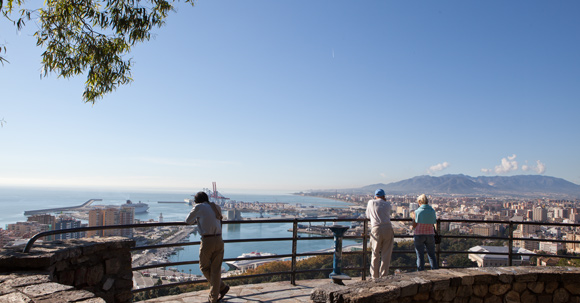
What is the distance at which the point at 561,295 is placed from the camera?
171 inches

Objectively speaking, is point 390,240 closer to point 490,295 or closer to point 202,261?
point 490,295

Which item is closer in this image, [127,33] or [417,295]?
[417,295]

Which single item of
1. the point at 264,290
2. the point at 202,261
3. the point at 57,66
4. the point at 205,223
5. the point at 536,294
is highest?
the point at 57,66

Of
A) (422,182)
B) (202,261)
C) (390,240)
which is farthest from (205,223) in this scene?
(422,182)

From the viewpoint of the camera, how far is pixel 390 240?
5.49m

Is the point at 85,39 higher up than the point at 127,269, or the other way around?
the point at 85,39

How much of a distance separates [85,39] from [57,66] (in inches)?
22.1

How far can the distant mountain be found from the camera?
54.2 meters

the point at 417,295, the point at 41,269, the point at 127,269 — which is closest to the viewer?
the point at 41,269

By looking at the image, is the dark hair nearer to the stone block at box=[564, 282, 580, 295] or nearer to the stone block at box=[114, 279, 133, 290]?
the stone block at box=[114, 279, 133, 290]

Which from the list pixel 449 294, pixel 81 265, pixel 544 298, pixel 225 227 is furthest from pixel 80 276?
pixel 225 227

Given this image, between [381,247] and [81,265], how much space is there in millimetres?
4134

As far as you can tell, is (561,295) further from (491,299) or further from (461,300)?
(461,300)

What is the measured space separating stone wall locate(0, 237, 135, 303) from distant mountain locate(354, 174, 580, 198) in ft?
162
